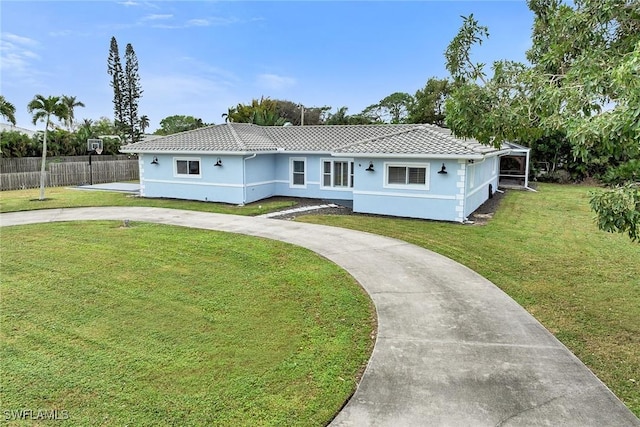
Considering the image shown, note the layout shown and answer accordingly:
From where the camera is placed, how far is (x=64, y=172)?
25969mm

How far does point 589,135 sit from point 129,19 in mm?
26350

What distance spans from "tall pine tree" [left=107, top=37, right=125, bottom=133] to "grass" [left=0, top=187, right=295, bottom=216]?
99.3 feet

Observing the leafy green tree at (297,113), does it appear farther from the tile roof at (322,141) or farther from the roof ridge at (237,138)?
the roof ridge at (237,138)

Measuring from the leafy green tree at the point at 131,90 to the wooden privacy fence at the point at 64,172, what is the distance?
19.9 m

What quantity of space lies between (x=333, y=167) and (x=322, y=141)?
1.69 metres

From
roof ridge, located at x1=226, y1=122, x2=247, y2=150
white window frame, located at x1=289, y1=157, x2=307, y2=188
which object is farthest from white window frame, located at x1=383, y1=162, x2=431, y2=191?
roof ridge, located at x1=226, y1=122, x2=247, y2=150

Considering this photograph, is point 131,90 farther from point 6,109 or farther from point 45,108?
point 45,108

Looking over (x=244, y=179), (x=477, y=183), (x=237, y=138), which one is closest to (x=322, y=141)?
(x=237, y=138)

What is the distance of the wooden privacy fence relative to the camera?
78.0 feet

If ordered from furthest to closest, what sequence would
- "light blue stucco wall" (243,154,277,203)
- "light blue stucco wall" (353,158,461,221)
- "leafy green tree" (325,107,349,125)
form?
1. "leafy green tree" (325,107,349,125)
2. "light blue stucco wall" (243,154,277,203)
3. "light blue stucco wall" (353,158,461,221)

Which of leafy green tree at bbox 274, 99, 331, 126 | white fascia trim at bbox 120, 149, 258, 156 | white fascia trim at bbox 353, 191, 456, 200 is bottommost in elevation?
white fascia trim at bbox 353, 191, 456, 200

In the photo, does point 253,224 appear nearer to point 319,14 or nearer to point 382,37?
point 319,14

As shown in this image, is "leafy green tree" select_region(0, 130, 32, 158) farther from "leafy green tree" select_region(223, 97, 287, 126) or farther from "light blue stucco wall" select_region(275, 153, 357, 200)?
"light blue stucco wall" select_region(275, 153, 357, 200)

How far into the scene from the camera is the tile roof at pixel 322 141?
1495 cm
